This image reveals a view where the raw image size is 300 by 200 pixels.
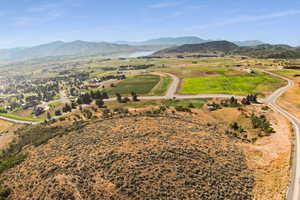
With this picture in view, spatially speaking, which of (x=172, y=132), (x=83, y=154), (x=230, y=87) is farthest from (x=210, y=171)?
(x=230, y=87)

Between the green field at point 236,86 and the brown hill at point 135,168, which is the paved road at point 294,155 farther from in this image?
the green field at point 236,86

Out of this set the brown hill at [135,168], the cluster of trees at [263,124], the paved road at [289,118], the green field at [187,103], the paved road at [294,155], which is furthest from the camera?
the green field at [187,103]

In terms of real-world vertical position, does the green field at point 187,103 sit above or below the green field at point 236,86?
below

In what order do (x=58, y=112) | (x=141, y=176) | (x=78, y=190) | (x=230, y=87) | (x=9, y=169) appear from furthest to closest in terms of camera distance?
(x=230, y=87), (x=58, y=112), (x=9, y=169), (x=141, y=176), (x=78, y=190)

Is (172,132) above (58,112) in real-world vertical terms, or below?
above

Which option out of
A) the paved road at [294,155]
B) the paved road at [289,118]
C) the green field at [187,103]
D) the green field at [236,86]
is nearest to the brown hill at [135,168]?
the paved road at [294,155]

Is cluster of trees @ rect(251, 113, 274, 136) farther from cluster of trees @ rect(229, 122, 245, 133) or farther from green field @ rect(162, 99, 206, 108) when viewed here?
green field @ rect(162, 99, 206, 108)

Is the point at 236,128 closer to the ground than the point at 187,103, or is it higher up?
closer to the ground

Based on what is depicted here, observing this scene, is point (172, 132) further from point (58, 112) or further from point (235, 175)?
point (58, 112)

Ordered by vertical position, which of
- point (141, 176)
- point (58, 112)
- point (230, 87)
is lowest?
point (58, 112)

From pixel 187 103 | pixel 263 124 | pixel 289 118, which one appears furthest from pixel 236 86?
pixel 263 124

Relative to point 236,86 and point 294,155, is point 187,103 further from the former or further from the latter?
point 294,155
